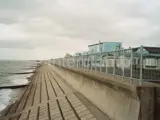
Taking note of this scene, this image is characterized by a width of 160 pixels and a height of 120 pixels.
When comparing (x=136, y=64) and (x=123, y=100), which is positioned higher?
(x=136, y=64)

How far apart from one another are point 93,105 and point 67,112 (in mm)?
1134

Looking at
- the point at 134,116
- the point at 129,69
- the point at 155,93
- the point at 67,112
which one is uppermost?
the point at 129,69

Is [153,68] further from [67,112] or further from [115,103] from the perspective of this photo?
[67,112]

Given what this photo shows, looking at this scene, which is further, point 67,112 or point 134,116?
point 67,112

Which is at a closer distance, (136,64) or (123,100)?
(123,100)

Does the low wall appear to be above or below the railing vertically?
below

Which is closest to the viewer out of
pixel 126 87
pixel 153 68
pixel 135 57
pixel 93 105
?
pixel 126 87

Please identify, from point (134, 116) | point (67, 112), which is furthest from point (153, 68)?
point (67, 112)

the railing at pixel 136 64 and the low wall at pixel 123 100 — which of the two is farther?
the railing at pixel 136 64

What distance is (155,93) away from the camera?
5.15 m

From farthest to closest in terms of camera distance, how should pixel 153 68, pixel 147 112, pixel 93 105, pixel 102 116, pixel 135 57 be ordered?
pixel 93 105, pixel 102 116, pixel 153 68, pixel 135 57, pixel 147 112

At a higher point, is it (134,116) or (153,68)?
(153,68)

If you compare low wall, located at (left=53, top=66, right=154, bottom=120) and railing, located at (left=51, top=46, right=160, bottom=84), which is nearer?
low wall, located at (left=53, top=66, right=154, bottom=120)

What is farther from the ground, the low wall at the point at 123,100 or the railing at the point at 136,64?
the railing at the point at 136,64
